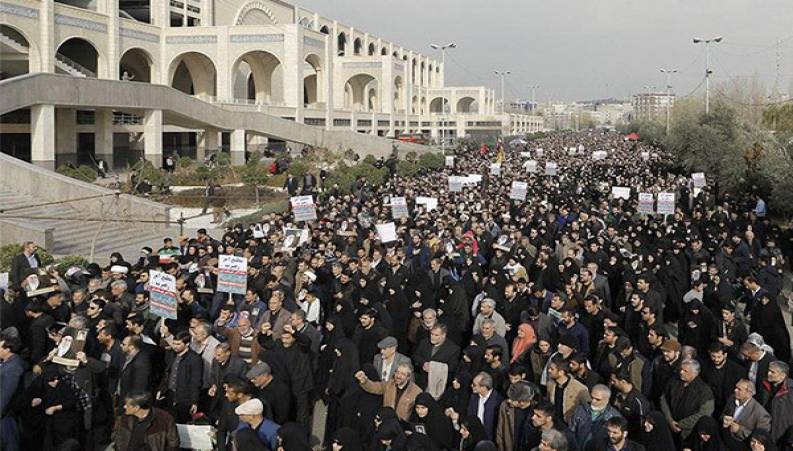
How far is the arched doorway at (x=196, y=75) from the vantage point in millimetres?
47606

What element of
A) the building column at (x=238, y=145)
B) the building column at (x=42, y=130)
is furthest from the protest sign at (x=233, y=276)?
the building column at (x=238, y=145)

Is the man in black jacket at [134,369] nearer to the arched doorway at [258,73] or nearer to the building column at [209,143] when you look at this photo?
the building column at [209,143]

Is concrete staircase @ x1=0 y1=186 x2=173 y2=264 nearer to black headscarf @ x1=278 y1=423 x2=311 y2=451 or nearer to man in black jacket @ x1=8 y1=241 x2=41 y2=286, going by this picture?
man in black jacket @ x1=8 y1=241 x2=41 y2=286

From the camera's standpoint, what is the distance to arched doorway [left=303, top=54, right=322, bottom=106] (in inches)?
1957

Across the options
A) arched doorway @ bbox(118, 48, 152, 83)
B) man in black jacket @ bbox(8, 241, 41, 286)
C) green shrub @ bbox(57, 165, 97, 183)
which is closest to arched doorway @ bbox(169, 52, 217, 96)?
arched doorway @ bbox(118, 48, 152, 83)

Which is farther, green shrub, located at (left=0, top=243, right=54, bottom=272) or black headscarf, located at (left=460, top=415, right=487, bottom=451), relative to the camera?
green shrub, located at (left=0, top=243, right=54, bottom=272)

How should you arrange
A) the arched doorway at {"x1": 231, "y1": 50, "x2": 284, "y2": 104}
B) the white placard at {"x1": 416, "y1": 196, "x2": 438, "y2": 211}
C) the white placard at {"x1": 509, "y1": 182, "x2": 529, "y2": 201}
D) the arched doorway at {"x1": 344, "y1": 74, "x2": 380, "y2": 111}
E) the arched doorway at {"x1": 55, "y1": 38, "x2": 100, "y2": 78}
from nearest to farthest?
the white placard at {"x1": 416, "y1": 196, "x2": 438, "y2": 211} → the white placard at {"x1": 509, "y1": 182, "x2": 529, "y2": 201} → the arched doorway at {"x1": 55, "y1": 38, "x2": 100, "y2": 78} → the arched doorway at {"x1": 231, "y1": 50, "x2": 284, "y2": 104} → the arched doorway at {"x1": 344, "y1": 74, "x2": 380, "y2": 111}

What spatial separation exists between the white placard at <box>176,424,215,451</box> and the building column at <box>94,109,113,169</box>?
100ft

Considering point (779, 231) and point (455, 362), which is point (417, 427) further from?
point (779, 231)

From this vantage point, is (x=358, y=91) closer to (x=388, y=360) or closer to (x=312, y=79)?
(x=312, y=79)

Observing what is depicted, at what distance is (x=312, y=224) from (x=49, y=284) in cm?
746

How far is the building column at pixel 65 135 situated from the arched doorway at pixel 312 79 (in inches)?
727

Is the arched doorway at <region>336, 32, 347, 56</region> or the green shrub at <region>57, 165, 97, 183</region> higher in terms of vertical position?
the arched doorway at <region>336, 32, 347, 56</region>

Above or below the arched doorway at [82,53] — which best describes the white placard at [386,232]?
below
